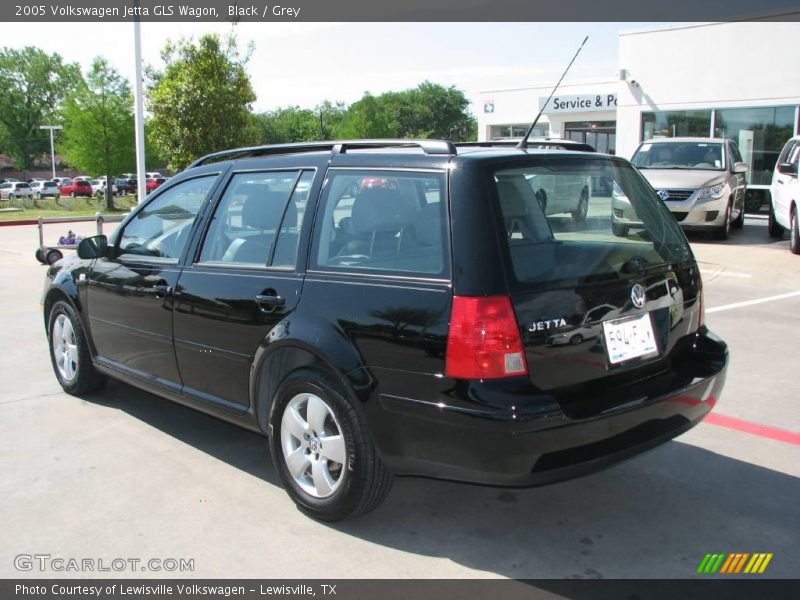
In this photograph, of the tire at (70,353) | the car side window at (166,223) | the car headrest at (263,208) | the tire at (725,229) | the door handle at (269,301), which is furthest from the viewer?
the tire at (725,229)

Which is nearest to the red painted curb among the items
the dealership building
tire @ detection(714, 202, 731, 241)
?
the dealership building

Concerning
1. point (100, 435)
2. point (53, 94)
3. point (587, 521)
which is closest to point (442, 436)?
point (587, 521)

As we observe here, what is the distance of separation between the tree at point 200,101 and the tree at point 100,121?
51.4 ft

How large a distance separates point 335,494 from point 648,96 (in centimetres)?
2445

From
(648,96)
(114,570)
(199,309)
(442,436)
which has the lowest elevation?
(114,570)

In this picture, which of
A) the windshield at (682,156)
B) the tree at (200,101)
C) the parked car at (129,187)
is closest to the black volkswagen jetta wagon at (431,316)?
the windshield at (682,156)

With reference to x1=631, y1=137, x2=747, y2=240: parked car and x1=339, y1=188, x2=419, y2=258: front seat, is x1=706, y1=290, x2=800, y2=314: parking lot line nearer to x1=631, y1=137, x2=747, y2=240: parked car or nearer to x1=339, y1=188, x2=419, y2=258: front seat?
x1=631, y1=137, x2=747, y2=240: parked car

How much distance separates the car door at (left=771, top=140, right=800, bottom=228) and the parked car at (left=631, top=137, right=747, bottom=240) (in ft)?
2.66

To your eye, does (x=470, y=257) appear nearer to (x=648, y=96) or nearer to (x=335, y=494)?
(x=335, y=494)

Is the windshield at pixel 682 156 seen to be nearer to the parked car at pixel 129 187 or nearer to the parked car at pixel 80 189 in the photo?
the parked car at pixel 80 189

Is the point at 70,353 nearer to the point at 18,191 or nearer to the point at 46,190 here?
the point at 18,191

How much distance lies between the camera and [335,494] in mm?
3434

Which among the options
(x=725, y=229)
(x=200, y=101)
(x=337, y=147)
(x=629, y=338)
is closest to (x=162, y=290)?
(x=337, y=147)

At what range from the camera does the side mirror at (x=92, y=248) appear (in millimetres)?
4930
